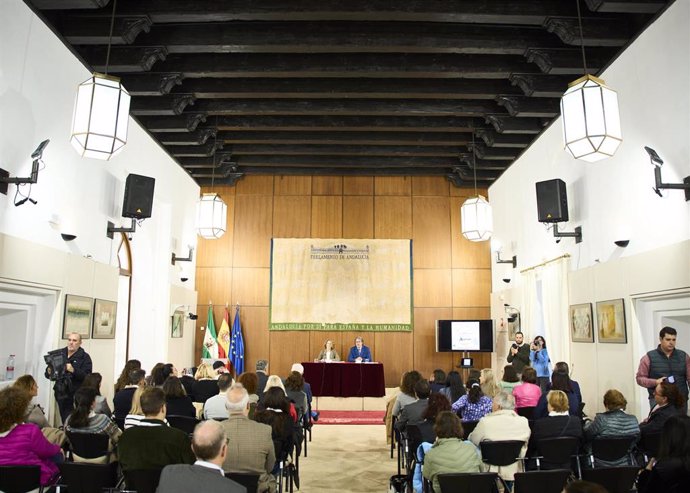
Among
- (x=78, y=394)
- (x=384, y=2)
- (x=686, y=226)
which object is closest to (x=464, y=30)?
(x=384, y=2)

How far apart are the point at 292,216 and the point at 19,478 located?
33.5 feet

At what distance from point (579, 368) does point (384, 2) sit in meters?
5.64

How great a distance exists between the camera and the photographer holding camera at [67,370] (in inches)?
239

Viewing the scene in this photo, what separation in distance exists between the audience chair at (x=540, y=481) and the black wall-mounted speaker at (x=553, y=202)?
542cm

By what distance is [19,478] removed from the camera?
3389 mm

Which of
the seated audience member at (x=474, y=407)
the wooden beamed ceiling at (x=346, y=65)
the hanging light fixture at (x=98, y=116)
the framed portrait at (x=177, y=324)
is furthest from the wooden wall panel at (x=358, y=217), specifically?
the hanging light fixture at (x=98, y=116)

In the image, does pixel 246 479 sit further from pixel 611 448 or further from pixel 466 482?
pixel 611 448

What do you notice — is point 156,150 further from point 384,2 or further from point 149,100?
point 384,2

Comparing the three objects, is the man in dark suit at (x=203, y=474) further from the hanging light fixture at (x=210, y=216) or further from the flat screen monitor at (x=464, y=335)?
the flat screen monitor at (x=464, y=335)

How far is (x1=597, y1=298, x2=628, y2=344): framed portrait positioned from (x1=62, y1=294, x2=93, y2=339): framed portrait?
6.78 m

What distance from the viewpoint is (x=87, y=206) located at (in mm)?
7617

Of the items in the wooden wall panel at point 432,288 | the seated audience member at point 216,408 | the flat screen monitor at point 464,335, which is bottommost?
the seated audience member at point 216,408

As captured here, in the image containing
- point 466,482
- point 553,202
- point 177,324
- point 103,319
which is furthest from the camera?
point 177,324

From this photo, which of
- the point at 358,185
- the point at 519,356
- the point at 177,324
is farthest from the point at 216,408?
the point at 358,185
